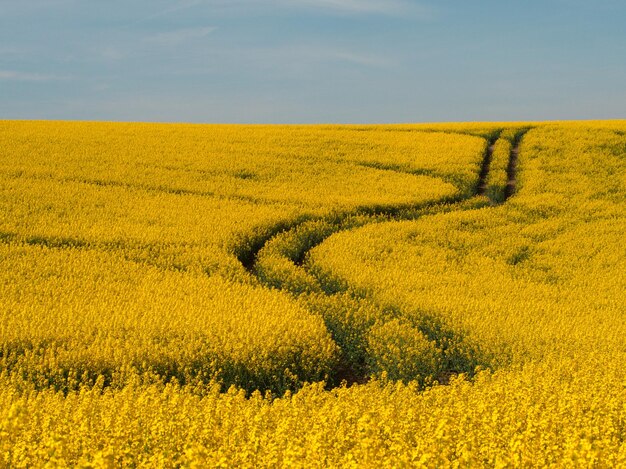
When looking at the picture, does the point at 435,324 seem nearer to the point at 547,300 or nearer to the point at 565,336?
the point at 565,336

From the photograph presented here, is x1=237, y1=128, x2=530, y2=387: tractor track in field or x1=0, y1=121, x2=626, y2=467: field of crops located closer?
x1=0, y1=121, x2=626, y2=467: field of crops

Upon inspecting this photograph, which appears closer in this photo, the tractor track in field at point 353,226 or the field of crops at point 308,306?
the field of crops at point 308,306

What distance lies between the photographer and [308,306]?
16.8 m

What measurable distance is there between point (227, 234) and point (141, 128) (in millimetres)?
25187

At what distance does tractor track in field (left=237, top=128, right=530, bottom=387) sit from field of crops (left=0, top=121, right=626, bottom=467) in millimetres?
99

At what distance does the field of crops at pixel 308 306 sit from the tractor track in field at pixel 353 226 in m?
0.10

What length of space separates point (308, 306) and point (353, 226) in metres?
9.15

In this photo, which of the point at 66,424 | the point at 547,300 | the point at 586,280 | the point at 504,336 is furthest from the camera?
the point at 586,280

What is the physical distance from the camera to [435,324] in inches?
622

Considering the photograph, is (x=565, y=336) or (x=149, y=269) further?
(x=149, y=269)

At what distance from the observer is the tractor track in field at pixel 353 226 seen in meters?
14.8

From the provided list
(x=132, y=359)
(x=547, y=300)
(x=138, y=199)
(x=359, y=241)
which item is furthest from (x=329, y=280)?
(x=138, y=199)

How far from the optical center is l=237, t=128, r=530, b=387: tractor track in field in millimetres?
14758

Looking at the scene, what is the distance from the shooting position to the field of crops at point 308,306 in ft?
22.3
